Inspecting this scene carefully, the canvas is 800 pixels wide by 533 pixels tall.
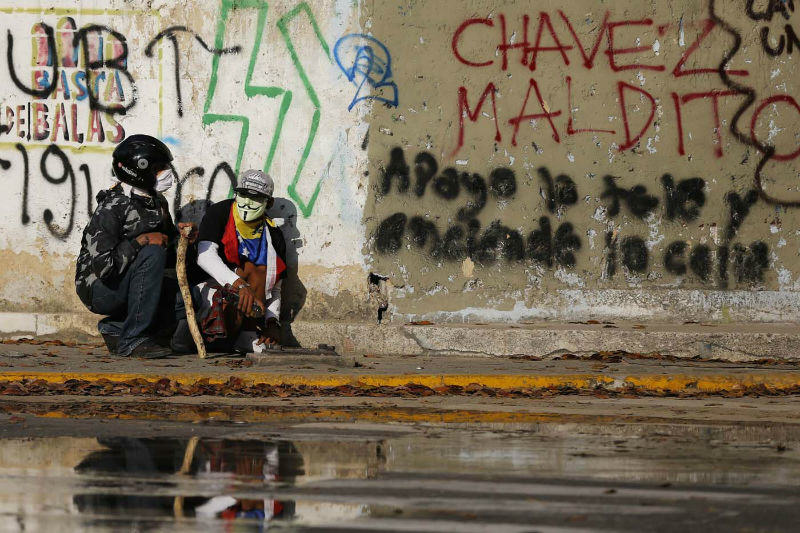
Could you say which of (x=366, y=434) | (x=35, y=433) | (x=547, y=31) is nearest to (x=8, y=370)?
(x=35, y=433)

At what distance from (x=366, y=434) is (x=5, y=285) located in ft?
16.3

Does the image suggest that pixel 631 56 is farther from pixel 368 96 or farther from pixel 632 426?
pixel 632 426

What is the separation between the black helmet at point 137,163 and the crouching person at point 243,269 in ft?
1.79

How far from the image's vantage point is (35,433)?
6.94 metres

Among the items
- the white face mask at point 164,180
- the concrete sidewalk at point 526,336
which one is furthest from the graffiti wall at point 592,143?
the white face mask at point 164,180

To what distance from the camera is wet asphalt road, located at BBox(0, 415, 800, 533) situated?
4996 millimetres

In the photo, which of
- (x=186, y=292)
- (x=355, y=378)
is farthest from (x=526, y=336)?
(x=186, y=292)

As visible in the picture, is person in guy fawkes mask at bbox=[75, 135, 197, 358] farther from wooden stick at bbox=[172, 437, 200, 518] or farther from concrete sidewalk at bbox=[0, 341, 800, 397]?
wooden stick at bbox=[172, 437, 200, 518]

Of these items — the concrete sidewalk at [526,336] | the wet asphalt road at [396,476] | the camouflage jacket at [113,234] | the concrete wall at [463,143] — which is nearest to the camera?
the wet asphalt road at [396,476]

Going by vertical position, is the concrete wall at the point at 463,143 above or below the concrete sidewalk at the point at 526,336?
above

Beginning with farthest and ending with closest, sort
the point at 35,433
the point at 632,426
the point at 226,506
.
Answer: the point at 632,426
the point at 35,433
the point at 226,506

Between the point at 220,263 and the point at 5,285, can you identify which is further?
the point at 5,285

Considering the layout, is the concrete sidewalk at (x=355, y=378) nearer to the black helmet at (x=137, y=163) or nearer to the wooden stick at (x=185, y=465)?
the black helmet at (x=137, y=163)

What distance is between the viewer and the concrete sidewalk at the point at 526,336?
10.3m
